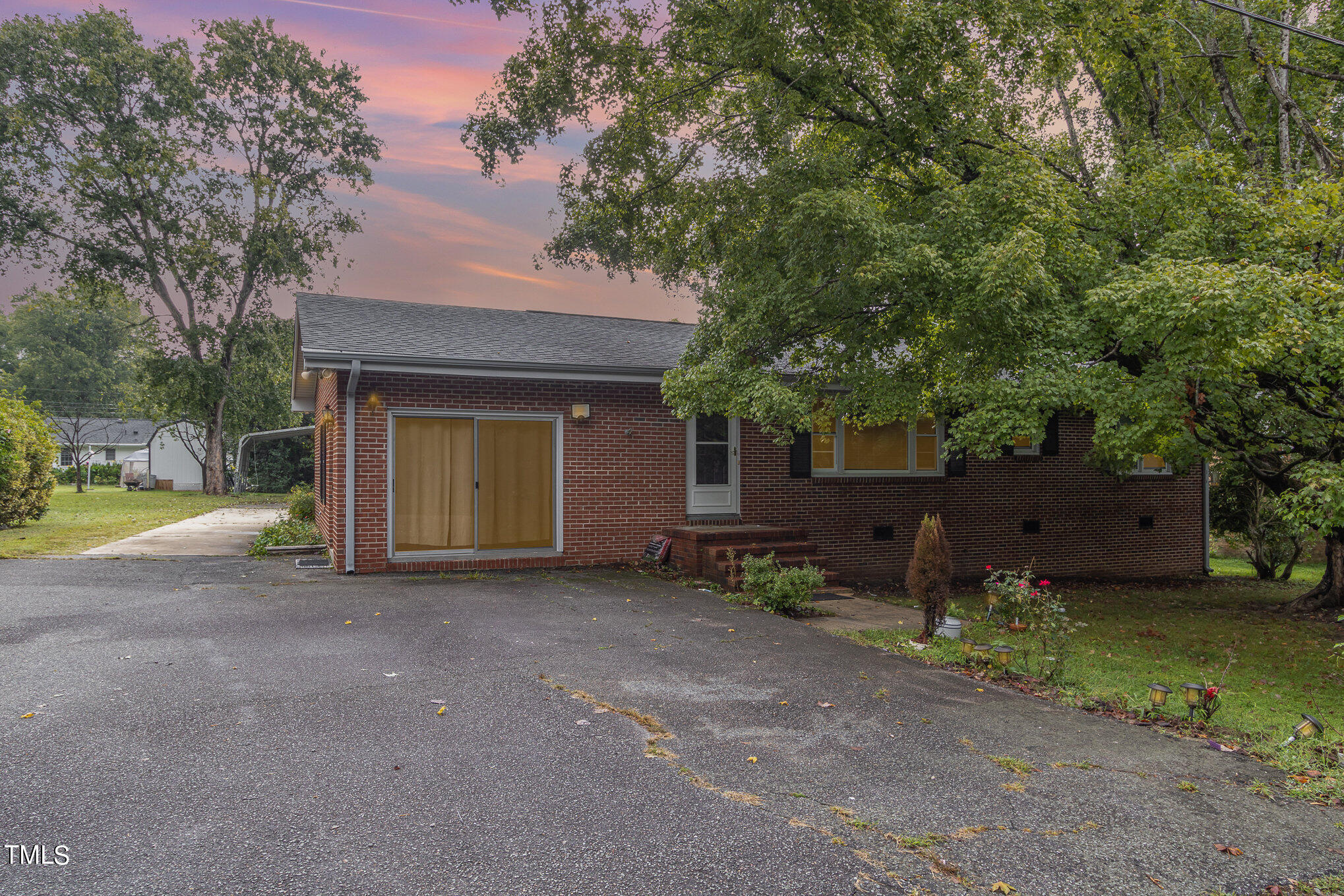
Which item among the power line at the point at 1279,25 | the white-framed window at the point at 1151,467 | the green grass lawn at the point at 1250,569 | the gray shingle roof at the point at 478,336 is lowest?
the green grass lawn at the point at 1250,569

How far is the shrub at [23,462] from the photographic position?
14.9 meters

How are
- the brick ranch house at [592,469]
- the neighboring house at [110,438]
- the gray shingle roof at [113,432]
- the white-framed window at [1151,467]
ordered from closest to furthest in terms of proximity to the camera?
1. the brick ranch house at [592,469]
2. the white-framed window at [1151,467]
3. the neighboring house at [110,438]
4. the gray shingle roof at [113,432]

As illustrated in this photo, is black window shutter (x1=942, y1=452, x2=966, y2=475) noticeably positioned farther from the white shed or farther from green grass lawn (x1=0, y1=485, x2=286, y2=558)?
the white shed

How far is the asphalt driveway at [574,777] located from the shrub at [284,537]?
5.08m

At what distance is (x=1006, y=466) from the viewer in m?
14.0

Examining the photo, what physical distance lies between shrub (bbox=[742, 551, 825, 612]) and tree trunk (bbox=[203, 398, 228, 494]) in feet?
92.1

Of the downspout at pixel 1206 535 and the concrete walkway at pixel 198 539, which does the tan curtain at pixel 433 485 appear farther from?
the downspout at pixel 1206 535

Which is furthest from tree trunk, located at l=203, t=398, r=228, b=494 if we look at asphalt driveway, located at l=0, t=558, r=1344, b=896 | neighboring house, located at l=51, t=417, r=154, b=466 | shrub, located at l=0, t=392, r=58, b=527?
asphalt driveway, located at l=0, t=558, r=1344, b=896

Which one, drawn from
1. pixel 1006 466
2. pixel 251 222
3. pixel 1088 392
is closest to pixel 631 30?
pixel 1088 392

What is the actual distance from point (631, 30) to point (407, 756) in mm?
11015

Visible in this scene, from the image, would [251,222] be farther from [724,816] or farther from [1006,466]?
[724,816]

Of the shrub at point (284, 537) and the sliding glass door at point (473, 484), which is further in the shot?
the shrub at point (284, 537)

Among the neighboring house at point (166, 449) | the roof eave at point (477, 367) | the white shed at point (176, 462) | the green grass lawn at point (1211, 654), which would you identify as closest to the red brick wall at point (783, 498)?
the roof eave at point (477, 367)

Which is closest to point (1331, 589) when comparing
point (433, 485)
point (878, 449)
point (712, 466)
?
point (878, 449)
